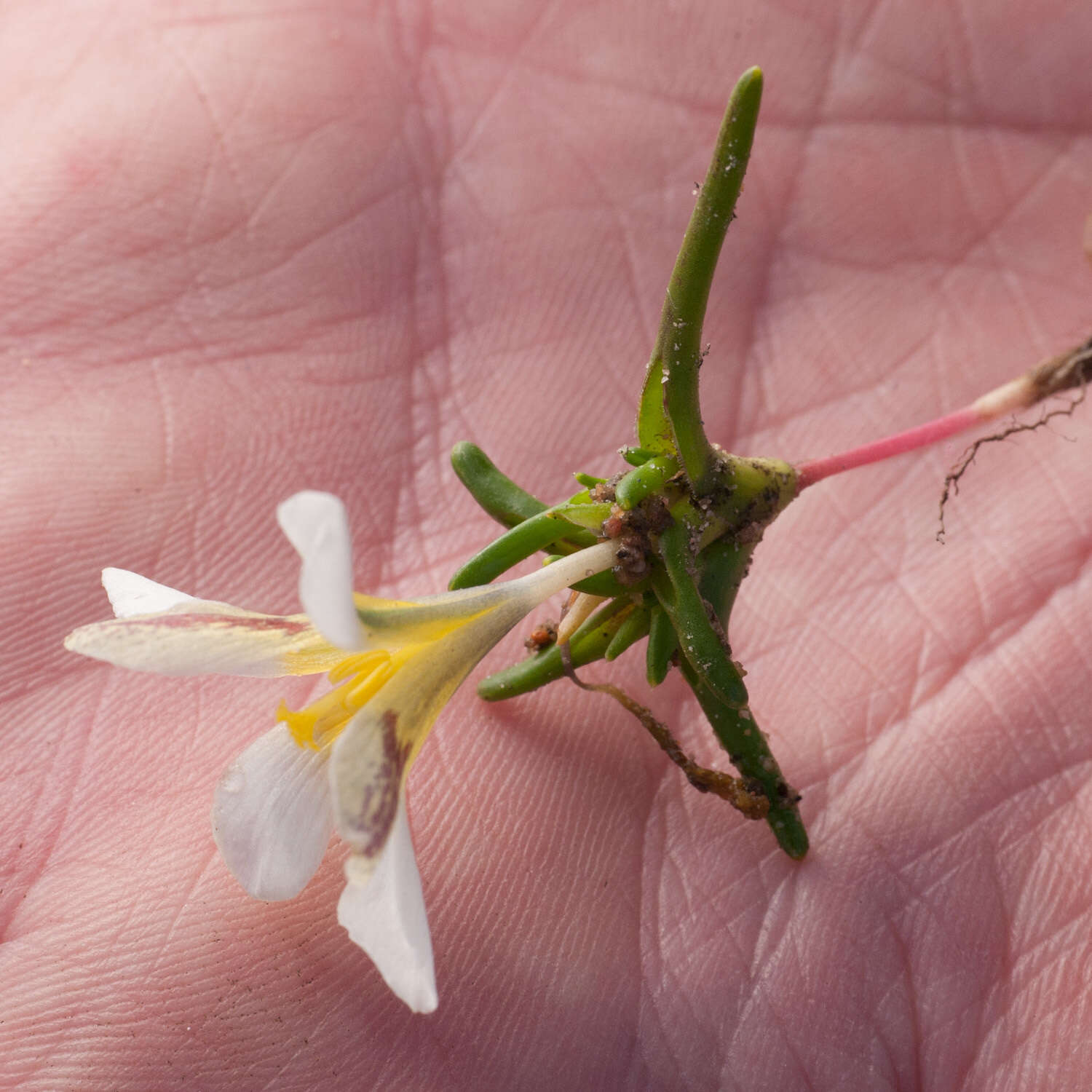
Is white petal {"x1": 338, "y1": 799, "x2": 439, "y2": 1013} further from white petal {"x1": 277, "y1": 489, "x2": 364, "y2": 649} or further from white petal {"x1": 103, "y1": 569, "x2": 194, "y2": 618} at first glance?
white petal {"x1": 103, "y1": 569, "x2": 194, "y2": 618}

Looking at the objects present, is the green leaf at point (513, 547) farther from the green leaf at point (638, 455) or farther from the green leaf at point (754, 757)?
the green leaf at point (754, 757)

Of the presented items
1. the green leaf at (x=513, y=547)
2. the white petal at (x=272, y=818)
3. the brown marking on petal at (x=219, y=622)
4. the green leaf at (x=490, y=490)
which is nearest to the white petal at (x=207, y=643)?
the brown marking on petal at (x=219, y=622)

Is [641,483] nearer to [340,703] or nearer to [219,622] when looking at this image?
[340,703]

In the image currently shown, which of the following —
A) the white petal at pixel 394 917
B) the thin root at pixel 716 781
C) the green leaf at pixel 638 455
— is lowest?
the thin root at pixel 716 781

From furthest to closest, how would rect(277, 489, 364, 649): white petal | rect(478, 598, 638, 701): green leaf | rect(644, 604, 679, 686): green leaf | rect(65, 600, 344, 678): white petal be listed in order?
rect(478, 598, 638, 701): green leaf < rect(644, 604, 679, 686): green leaf < rect(65, 600, 344, 678): white petal < rect(277, 489, 364, 649): white petal

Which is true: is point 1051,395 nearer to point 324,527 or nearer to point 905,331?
point 905,331

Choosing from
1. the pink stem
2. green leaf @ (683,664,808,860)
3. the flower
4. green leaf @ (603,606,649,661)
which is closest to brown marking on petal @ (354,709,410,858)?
the flower

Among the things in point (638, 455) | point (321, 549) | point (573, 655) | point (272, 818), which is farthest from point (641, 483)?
point (272, 818)
